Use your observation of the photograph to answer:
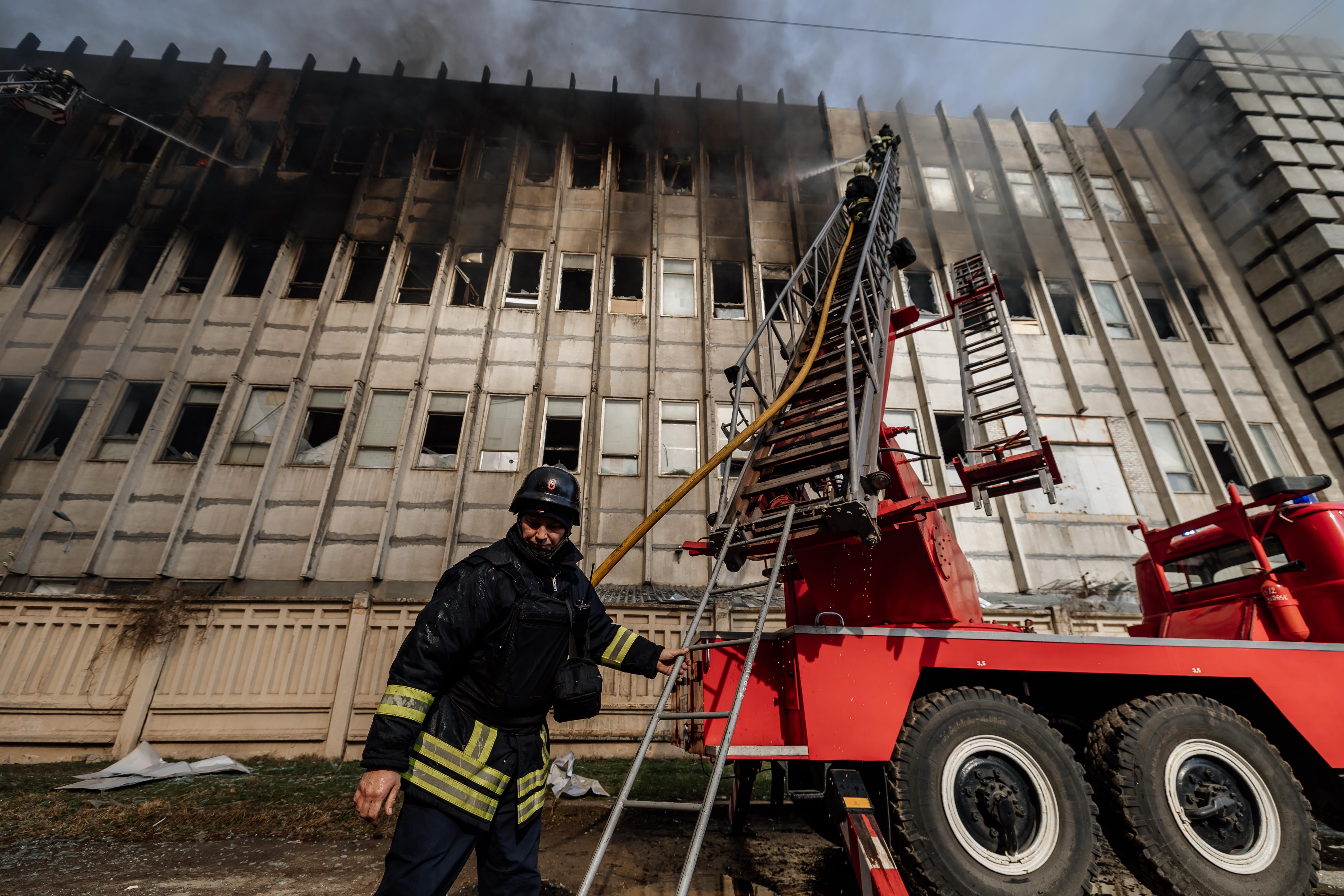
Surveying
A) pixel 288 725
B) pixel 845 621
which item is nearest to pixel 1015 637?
pixel 845 621

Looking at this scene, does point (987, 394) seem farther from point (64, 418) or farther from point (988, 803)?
point (64, 418)

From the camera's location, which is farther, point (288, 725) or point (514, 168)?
point (514, 168)

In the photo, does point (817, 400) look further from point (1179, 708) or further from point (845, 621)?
point (1179, 708)

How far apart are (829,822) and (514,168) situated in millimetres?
Answer: 15355

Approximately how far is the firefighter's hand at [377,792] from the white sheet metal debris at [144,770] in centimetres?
477

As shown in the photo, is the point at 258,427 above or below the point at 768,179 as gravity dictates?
below

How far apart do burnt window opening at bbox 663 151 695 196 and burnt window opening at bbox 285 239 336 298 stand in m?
8.68

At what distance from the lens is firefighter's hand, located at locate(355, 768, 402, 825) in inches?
71.6

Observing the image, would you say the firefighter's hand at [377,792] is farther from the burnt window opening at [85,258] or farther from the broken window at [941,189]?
the broken window at [941,189]

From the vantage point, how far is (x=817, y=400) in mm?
4508

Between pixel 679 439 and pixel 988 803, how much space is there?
28.2ft

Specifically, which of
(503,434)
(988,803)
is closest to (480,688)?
(988,803)

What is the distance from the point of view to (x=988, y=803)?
10.6ft

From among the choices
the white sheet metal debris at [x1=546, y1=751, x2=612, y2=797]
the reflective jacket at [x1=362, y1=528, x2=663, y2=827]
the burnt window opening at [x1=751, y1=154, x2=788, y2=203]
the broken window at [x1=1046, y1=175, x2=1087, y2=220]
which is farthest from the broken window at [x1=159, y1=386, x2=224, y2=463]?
the broken window at [x1=1046, y1=175, x2=1087, y2=220]
